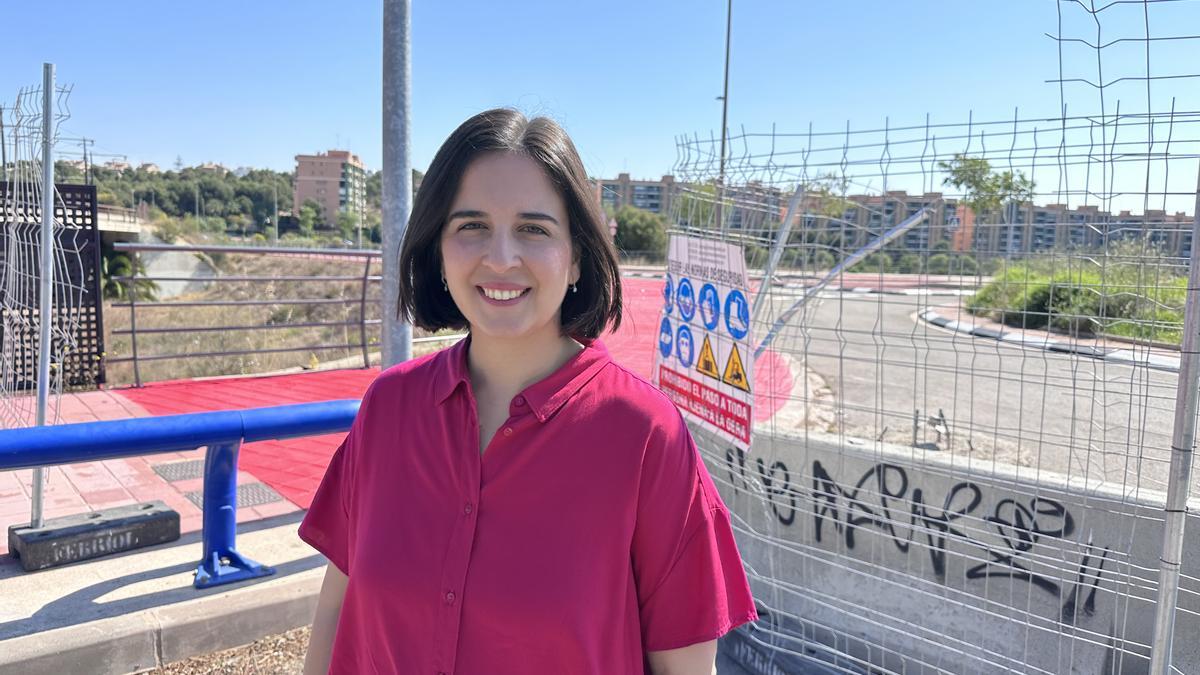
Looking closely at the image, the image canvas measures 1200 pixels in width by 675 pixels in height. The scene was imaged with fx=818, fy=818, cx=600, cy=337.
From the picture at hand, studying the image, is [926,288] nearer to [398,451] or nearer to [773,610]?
[773,610]

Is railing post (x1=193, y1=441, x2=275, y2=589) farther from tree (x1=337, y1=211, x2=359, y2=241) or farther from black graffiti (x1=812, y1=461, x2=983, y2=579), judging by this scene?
tree (x1=337, y1=211, x2=359, y2=241)

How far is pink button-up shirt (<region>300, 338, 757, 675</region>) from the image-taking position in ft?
4.41

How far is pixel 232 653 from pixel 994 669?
3.19 meters

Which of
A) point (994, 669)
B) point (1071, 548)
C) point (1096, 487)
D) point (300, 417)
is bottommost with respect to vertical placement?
point (994, 669)

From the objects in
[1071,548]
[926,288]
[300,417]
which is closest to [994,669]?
[1071,548]

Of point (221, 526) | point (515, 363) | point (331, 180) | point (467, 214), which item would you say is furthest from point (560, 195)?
point (331, 180)

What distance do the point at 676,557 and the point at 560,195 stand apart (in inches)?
27.0

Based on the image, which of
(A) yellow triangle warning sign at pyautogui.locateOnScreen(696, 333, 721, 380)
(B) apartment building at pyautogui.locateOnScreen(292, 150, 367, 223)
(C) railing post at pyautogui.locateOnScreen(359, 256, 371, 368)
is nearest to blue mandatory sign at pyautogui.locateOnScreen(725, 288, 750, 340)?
(A) yellow triangle warning sign at pyautogui.locateOnScreen(696, 333, 721, 380)

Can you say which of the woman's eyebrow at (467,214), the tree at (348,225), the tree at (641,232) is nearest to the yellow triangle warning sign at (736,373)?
the woman's eyebrow at (467,214)

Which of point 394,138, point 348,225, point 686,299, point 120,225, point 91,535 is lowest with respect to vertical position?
point 91,535

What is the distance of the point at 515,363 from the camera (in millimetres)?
1576

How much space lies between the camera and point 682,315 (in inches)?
168

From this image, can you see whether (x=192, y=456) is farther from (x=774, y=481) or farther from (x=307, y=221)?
(x=307, y=221)

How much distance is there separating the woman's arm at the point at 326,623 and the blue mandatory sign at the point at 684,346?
2635mm
